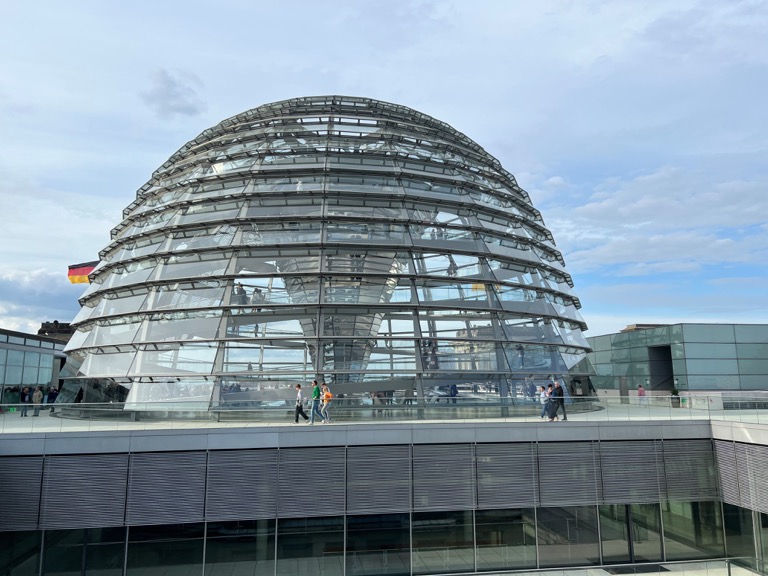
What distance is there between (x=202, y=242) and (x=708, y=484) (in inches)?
815

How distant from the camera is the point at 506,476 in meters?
16.7

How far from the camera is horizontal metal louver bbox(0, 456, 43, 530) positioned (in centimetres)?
1473

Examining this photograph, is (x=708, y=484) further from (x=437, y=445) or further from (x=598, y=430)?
(x=437, y=445)

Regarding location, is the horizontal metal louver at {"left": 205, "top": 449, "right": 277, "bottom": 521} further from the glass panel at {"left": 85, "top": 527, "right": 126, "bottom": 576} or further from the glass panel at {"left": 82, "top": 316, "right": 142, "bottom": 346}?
the glass panel at {"left": 82, "top": 316, "right": 142, "bottom": 346}

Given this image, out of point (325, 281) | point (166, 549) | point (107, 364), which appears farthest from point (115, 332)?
point (166, 549)

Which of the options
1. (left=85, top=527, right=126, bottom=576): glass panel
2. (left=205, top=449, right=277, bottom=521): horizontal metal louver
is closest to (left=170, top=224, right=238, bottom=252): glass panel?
(left=205, top=449, right=277, bottom=521): horizontal metal louver

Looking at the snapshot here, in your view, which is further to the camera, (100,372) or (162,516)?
(100,372)

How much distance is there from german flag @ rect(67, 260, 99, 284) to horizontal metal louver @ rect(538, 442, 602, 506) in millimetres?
55821

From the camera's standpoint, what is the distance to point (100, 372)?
21.0 m

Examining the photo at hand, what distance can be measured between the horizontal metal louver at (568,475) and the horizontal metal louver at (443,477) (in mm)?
2318

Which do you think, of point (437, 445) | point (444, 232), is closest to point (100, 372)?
point (437, 445)

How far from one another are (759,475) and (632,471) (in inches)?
138

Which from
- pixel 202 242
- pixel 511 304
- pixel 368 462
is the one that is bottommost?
pixel 368 462

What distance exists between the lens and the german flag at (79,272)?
59281 millimetres
